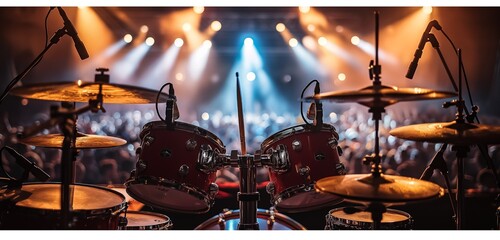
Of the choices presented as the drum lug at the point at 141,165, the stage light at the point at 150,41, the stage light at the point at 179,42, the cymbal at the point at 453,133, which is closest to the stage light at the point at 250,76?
the stage light at the point at 179,42

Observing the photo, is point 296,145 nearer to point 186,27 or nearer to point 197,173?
point 197,173

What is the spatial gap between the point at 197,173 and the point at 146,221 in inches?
22.1

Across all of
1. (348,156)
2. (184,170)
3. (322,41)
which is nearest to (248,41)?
(322,41)

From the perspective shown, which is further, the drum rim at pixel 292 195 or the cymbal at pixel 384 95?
the drum rim at pixel 292 195

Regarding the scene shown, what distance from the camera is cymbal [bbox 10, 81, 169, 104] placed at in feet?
7.22

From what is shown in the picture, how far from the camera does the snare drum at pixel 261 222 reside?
294 centimetres

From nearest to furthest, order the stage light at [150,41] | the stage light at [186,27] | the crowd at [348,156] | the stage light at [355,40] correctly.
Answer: the crowd at [348,156] → the stage light at [186,27] → the stage light at [355,40] → the stage light at [150,41]

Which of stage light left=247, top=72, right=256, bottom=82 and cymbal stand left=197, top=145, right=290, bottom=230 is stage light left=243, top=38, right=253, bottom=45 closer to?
stage light left=247, top=72, right=256, bottom=82

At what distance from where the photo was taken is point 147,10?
940 centimetres

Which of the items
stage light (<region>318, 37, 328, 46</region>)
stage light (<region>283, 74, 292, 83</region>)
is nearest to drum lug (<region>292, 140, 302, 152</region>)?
stage light (<region>318, 37, 328, 46</region>)

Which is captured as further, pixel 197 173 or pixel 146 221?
pixel 146 221

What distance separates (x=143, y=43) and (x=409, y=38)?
5801 mm

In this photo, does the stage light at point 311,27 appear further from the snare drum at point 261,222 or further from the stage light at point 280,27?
the snare drum at point 261,222

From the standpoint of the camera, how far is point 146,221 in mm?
3133
